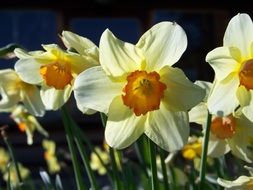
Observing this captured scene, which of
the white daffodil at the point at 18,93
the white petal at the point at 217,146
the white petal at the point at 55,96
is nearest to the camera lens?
the white petal at the point at 55,96

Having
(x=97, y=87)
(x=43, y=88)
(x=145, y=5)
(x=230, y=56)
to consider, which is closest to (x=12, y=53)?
(x=43, y=88)

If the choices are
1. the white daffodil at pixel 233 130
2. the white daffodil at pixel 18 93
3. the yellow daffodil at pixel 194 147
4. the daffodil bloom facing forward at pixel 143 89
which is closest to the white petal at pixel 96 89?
the daffodil bloom facing forward at pixel 143 89

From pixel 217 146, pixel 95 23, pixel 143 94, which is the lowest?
pixel 95 23

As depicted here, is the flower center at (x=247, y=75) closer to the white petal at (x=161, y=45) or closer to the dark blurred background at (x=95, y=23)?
the white petal at (x=161, y=45)

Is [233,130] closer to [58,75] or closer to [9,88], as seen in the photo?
[58,75]

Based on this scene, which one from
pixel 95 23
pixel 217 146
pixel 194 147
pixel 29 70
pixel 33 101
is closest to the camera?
pixel 29 70

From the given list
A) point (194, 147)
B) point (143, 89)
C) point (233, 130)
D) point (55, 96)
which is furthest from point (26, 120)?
point (143, 89)

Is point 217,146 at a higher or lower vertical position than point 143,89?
lower
